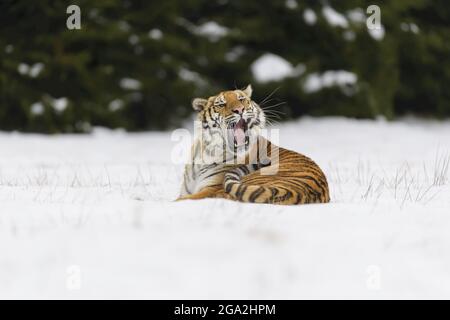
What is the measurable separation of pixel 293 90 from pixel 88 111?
3.87 meters

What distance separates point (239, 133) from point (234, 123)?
9 centimetres

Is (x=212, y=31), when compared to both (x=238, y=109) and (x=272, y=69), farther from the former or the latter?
(x=238, y=109)

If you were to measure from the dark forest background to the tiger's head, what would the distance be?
7727 millimetres

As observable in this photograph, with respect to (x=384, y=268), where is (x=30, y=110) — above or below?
above

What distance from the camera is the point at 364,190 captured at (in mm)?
6477

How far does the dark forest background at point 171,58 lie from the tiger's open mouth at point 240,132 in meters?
7.82

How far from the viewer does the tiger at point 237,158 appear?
534 centimetres

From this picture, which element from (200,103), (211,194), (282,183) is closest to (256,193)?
(282,183)

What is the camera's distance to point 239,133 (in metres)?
5.49

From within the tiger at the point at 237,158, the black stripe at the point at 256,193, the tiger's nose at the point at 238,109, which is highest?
the tiger's nose at the point at 238,109

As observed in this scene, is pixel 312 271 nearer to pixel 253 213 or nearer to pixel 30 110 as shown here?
pixel 253 213

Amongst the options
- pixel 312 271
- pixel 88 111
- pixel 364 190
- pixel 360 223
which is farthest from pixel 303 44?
pixel 312 271

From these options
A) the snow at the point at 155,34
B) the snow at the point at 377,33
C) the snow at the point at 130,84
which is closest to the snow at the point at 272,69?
the snow at the point at 377,33

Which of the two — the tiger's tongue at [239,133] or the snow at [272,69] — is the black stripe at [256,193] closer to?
the tiger's tongue at [239,133]
